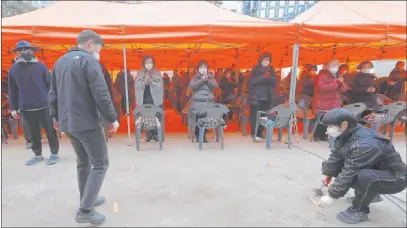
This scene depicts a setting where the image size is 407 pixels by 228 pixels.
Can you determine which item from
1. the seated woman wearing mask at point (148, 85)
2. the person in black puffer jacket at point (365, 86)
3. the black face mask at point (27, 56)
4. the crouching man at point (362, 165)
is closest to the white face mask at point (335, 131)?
the crouching man at point (362, 165)

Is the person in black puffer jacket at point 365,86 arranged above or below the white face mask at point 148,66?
below

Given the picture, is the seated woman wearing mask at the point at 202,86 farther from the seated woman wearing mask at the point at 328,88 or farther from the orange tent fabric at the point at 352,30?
the seated woman wearing mask at the point at 328,88

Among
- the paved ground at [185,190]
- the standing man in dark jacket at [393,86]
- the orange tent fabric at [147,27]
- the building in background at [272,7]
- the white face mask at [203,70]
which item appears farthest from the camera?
the building in background at [272,7]

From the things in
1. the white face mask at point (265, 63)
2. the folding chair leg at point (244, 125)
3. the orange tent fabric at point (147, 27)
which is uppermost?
the orange tent fabric at point (147, 27)

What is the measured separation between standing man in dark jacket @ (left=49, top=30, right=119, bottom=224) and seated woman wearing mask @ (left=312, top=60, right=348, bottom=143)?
13.5 ft

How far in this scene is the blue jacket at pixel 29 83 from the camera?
3.98 m

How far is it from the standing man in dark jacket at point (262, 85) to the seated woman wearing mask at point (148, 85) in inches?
70.3

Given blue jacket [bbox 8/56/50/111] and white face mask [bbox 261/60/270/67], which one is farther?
white face mask [bbox 261/60/270/67]

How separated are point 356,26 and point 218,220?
14.3 feet

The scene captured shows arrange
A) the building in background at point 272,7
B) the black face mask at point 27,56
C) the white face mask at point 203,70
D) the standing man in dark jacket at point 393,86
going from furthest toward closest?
the building in background at point 272,7 < the standing man in dark jacket at point 393,86 < the white face mask at point 203,70 < the black face mask at point 27,56

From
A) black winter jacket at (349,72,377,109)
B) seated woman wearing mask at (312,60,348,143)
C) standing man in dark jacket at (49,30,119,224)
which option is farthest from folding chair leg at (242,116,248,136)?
standing man in dark jacket at (49,30,119,224)

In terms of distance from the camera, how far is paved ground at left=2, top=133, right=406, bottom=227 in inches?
108

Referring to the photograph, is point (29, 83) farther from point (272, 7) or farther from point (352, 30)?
point (272, 7)

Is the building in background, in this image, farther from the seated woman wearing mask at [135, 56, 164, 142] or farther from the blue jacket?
the blue jacket
